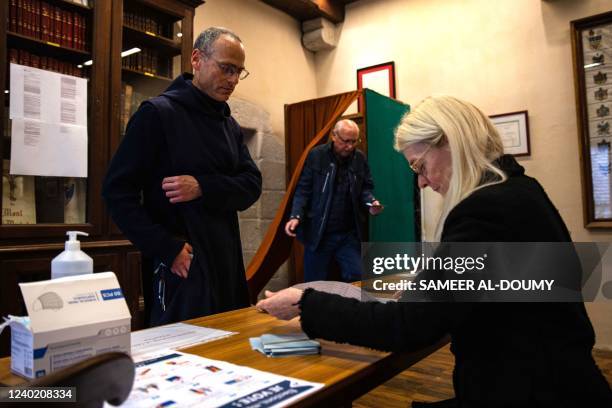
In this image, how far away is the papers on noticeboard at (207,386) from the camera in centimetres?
62

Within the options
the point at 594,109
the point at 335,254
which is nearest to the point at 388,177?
the point at 335,254

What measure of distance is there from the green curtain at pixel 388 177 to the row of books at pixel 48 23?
2290 millimetres

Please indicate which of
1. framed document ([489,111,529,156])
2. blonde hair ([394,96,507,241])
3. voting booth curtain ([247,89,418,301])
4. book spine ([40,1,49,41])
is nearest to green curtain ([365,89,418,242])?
voting booth curtain ([247,89,418,301])

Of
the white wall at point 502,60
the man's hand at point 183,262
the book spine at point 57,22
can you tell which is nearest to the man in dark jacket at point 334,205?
the white wall at point 502,60

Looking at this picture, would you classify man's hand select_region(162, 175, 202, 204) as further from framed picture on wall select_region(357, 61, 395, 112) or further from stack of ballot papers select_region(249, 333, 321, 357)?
framed picture on wall select_region(357, 61, 395, 112)

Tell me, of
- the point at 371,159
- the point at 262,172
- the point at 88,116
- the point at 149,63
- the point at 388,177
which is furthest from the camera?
the point at 262,172

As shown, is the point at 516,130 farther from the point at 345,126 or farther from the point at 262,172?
the point at 262,172

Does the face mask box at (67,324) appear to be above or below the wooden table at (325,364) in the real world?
above

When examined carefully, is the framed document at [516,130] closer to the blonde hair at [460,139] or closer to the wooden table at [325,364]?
the blonde hair at [460,139]

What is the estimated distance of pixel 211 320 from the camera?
1.17 m

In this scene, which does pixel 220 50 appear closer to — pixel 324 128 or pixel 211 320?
pixel 211 320

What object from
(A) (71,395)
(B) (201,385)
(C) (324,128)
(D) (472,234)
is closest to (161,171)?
(B) (201,385)

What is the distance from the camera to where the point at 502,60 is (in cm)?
379

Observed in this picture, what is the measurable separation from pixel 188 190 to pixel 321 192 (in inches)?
80.4
